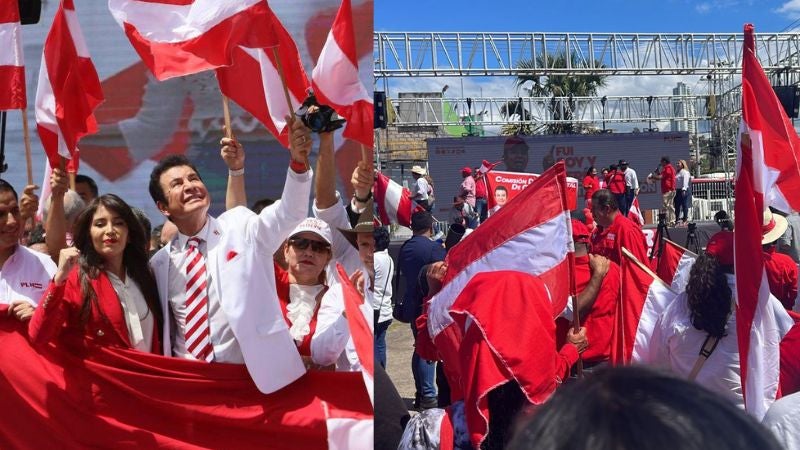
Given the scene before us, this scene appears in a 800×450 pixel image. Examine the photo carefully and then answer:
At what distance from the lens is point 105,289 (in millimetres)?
2717

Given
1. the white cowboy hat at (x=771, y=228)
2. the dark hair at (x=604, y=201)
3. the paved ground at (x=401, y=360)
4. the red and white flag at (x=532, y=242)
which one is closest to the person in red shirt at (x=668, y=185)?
the paved ground at (x=401, y=360)

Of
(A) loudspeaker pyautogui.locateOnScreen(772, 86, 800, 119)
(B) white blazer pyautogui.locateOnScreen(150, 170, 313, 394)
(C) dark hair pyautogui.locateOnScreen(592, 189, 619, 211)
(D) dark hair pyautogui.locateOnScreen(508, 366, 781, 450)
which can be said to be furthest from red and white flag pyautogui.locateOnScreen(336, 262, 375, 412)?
(C) dark hair pyautogui.locateOnScreen(592, 189, 619, 211)

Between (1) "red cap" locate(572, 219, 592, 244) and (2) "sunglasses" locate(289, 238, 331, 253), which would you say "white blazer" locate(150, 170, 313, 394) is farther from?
(1) "red cap" locate(572, 219, 592, 244)

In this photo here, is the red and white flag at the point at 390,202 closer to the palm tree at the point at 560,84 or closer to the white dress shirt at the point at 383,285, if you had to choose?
the white dress shirt at the point at 383,285

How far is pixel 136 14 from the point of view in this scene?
9.26 ft

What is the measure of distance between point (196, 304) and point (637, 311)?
2244 mm

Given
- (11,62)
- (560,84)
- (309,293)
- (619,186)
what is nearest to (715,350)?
(309,293)

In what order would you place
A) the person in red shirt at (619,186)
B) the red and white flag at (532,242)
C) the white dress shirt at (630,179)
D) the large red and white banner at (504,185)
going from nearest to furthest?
the red and white flag at (532,242) → the large red and white banner at (504,185) → the person in red shirt at (619,186) → the white dress shirt at (630,179)

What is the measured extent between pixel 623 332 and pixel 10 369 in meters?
2.81

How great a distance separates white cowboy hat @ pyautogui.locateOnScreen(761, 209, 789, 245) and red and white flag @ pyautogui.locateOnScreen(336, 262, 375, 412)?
302 centimetres

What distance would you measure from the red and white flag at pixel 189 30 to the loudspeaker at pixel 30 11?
0.42 metres

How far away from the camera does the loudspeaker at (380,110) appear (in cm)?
269

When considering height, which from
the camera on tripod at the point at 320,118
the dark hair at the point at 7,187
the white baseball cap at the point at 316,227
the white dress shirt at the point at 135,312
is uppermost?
the camera on tripod at the point at 320,118

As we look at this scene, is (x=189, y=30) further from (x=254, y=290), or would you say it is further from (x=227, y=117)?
(x=254, y=290)
